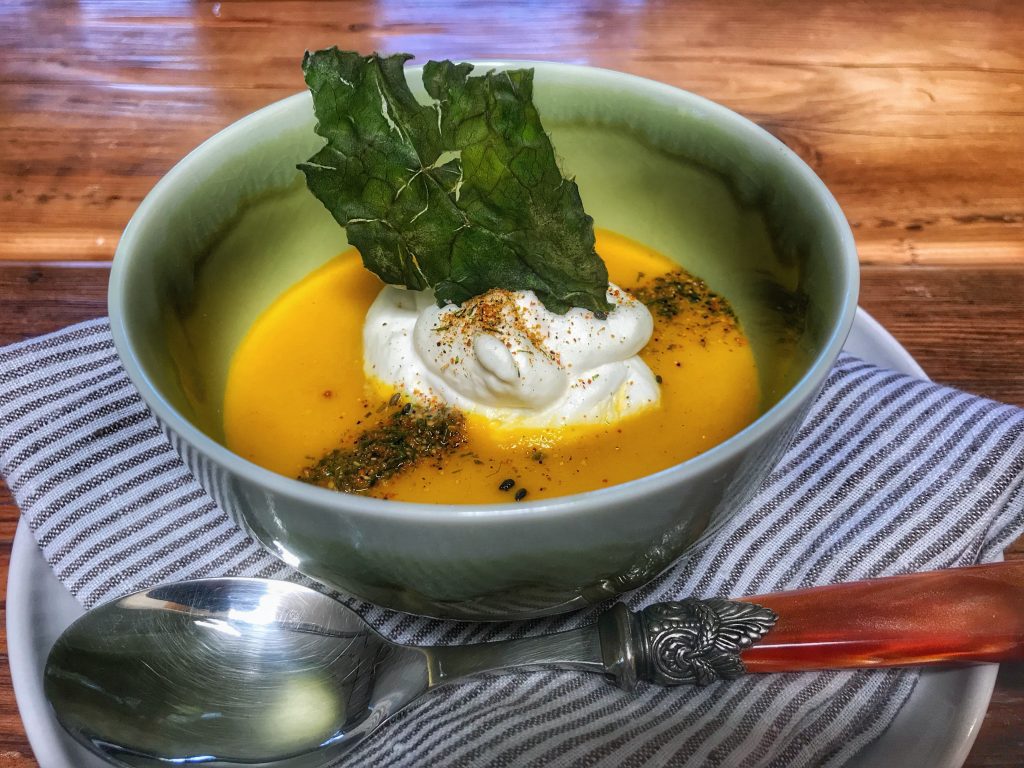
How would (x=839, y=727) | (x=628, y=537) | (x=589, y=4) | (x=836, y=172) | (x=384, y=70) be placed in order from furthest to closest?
(x=589, y=4)
(x=836, y=172)
(x=384, y=70)
(x=839, y=727)
(x=628, y=537)

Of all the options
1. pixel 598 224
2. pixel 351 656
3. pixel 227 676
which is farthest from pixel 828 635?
pixel 598 224

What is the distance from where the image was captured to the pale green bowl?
2.39 feet

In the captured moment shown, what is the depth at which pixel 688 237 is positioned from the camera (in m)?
1.34

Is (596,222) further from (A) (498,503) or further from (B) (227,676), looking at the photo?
(B) (227,676)

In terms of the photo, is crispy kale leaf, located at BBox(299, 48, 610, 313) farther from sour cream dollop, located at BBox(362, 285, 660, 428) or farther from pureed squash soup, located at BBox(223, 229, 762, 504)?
pureed squash soup, located at BBox(223, 229, 762, 504)

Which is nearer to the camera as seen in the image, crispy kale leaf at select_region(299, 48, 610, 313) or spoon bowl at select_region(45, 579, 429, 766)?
spoon bowl at select_region(45, 579, 429, 766)

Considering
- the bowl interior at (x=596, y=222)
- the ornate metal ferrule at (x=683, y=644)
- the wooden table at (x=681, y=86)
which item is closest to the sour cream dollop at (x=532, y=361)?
the bowl interior at (x=596, y=222)

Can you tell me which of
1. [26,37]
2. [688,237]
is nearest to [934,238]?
[688,237]

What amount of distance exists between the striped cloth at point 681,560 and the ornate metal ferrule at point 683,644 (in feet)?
0.12

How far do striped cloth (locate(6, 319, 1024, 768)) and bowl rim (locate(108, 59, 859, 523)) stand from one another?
0.22 metres

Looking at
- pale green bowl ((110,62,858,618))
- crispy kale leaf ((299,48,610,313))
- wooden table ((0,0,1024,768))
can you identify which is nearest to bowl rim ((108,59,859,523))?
pale green bowl ((110,62,858,618))

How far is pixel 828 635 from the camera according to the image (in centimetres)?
91

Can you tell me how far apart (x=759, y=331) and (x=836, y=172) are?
87 cm

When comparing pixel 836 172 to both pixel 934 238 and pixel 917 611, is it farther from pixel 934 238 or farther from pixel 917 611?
pixel 917 611
